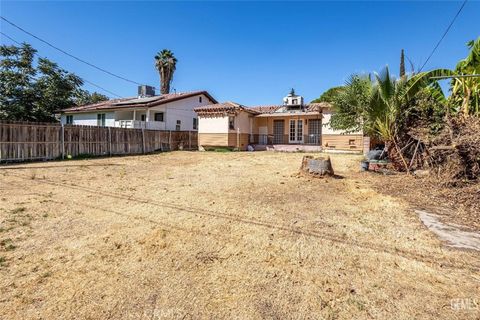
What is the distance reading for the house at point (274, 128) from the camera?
66.7 feet

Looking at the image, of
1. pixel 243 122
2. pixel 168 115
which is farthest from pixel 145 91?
pixel 243 122

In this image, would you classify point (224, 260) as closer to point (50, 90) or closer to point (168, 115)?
point (168, 115)

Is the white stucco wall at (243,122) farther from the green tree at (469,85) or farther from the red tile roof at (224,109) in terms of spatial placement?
the green tree at (469,85)

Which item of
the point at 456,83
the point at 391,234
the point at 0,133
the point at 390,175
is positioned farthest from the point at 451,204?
the point at 0,133

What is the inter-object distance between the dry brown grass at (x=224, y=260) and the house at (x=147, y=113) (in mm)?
17377

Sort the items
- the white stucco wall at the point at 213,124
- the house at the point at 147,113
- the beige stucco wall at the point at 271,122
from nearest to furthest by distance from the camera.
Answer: the white stucco wall at the point at 213,124, the house at the point at 147,113, the beige stucco wall at the point at 271,122

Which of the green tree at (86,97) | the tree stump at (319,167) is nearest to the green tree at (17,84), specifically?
the green tree at (86,97)

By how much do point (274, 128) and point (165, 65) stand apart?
62.2ft

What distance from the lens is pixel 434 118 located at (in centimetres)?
895

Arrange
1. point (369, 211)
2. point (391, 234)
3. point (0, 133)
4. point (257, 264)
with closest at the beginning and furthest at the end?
point (257, 264) → point (391, 234) → point (369, 211) → point (0, 133)

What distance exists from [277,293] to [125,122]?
75.2 ft

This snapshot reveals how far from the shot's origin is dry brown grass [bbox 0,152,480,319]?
8.10 ft

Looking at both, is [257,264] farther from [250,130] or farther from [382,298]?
[250,130]

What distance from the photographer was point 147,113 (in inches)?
883
